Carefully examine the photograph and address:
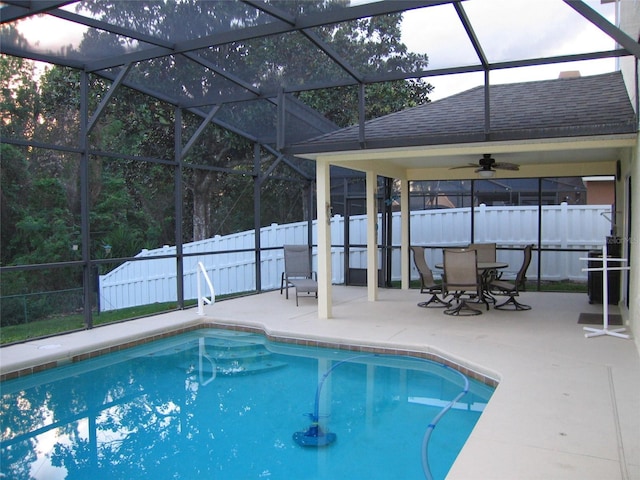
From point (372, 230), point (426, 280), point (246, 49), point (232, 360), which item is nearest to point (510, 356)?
point (426, 280)

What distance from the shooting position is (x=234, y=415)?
15.7 feet

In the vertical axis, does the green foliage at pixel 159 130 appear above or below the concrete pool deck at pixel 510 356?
above

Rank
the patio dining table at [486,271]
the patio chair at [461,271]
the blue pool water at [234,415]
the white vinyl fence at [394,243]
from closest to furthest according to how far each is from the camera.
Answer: the blue pool water at [234,415], the patio chair at [461,271], the patio dining table at [486,271], the white vinyl fence at [394,243]

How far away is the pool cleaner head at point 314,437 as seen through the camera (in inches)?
162

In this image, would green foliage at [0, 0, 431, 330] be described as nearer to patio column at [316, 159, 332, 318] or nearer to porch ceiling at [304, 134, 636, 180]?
porch ceiling at [304, 134, 636, 180]

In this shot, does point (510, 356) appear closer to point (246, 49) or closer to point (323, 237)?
point (323, 237)

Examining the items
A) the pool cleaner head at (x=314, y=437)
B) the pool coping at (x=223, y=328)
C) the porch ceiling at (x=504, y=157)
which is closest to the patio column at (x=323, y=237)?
the porch ceiling at (x=504, y=157)

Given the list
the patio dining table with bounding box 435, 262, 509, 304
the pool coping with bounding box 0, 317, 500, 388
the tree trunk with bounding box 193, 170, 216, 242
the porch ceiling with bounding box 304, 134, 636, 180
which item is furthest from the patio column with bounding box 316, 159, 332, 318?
the tree trunk with bounding box 193, 170, 216, 242

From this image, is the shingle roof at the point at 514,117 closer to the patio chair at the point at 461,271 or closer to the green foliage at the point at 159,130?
the green foliage at the point at 159,130

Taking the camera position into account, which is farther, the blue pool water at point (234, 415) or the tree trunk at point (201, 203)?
the tree trunk at point (201, 203)

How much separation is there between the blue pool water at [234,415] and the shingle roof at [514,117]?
2903mm

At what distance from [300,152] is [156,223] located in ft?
27.0

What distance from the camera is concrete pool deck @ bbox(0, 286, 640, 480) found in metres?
3.24

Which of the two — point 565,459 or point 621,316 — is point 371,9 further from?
point 621,316
